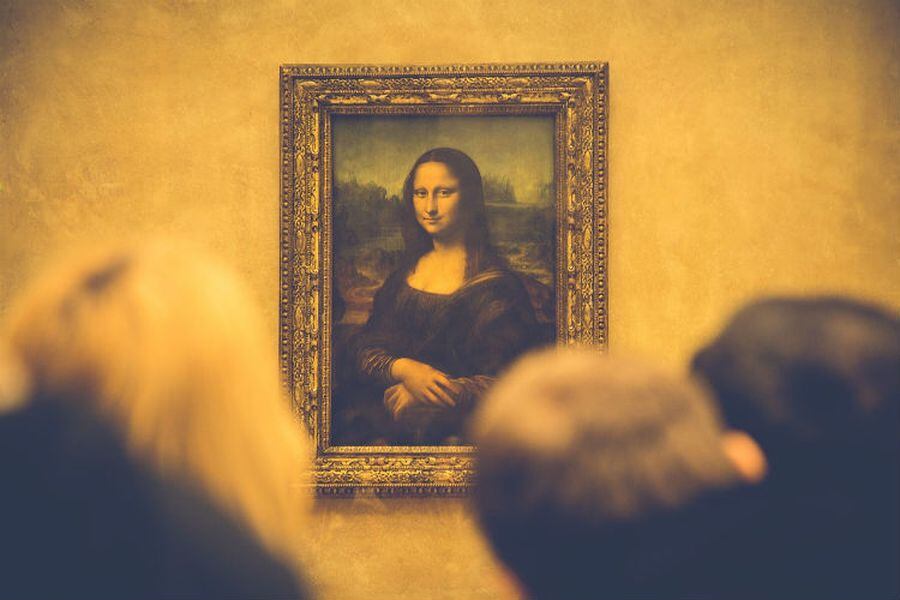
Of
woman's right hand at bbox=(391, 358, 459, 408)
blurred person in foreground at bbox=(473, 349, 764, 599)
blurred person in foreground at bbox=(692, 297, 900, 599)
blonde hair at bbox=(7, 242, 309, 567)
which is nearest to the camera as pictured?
blurred person in foreground at bbox=(473, 349, 764, 599)

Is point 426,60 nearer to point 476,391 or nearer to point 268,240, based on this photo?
point 268,240

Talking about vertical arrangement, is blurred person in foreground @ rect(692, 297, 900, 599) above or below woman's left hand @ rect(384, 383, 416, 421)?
above

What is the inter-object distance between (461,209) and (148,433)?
357cm

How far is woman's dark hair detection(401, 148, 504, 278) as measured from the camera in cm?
478

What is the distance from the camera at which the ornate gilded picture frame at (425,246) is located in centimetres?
471

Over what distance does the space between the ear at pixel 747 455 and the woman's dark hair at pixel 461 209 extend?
3490 mm

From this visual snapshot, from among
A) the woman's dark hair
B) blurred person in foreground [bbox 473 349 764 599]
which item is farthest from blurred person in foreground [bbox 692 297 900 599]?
the woman's dark hair

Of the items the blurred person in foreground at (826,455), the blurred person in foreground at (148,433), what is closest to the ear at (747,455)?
the blurred person in foreground at (826,455)

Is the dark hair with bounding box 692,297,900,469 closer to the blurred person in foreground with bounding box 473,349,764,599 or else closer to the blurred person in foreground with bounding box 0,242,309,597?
the blurred person in foreground with bounding box 473,349,764,599

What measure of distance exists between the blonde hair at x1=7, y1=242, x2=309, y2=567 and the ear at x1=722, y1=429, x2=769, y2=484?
69cm

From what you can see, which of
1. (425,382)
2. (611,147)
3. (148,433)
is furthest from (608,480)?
(611,147)

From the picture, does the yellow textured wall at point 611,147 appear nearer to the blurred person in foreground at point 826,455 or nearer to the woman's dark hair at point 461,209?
the woman's dark hair at point 461,209

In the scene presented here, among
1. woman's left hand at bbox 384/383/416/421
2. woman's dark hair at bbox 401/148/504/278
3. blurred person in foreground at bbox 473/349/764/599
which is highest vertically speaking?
woman's dark hair at bbox 401/148/504/278

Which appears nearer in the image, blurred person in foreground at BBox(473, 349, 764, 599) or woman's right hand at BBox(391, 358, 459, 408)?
blurred person in foreground at BBox(473, 349, 764, 599)
